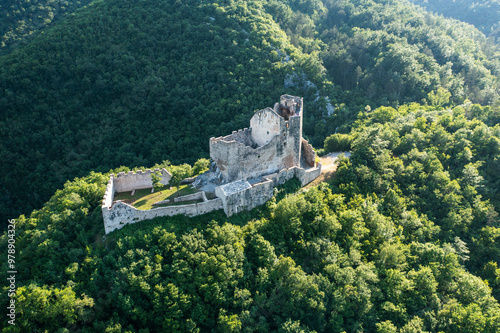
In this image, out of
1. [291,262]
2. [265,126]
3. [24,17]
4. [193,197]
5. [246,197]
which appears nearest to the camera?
[291,262]

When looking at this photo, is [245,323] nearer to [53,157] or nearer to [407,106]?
[53,157]

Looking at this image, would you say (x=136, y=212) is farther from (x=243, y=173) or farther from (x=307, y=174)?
(x=307, y=174)

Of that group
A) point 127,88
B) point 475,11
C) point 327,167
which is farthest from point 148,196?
point 475,11

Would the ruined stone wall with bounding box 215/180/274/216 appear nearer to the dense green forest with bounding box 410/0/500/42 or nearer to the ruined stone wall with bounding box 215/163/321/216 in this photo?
the ruined stone wall with bounding box 215/163/321/216

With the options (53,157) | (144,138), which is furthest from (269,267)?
(53,157)

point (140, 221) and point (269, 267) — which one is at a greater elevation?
point (140, 221)

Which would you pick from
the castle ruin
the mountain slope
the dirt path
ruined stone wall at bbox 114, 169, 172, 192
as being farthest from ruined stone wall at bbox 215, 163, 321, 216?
the mountain slope
